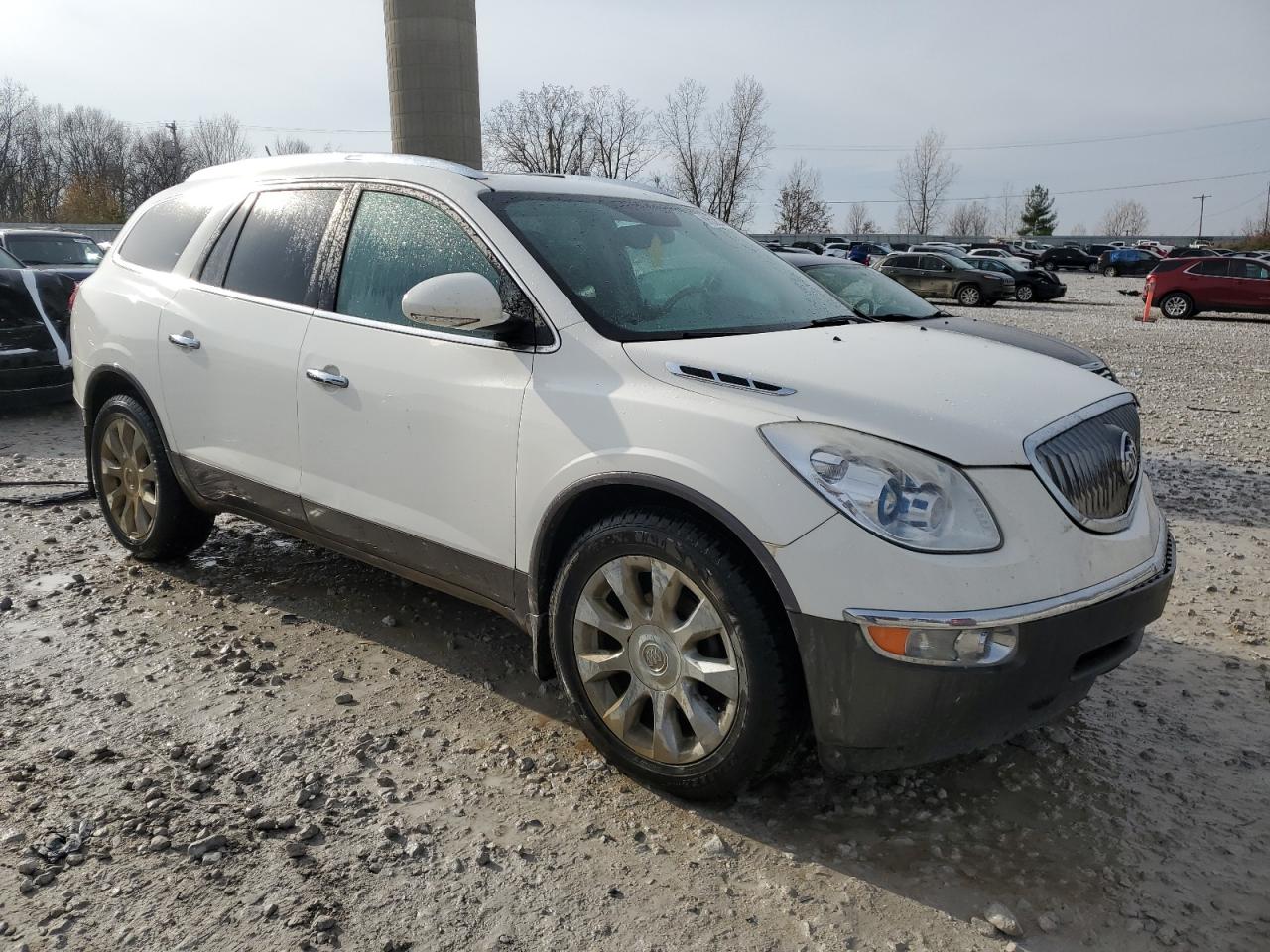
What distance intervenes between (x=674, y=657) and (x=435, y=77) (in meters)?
12.5

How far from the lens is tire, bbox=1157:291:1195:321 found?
24.0 m

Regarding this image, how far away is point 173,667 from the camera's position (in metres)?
3.81

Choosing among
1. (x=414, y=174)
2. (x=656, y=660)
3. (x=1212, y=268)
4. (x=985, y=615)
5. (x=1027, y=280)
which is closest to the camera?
(x=985, y=615)

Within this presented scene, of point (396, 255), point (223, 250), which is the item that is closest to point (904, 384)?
point (396, 255)

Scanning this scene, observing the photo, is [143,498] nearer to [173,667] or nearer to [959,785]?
[173,667]

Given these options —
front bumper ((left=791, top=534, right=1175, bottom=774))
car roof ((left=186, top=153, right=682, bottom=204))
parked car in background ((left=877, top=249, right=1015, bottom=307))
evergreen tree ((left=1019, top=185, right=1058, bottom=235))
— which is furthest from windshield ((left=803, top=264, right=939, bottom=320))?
evergreen tree ((left=1019, top=185, right=1058, bottom=235))

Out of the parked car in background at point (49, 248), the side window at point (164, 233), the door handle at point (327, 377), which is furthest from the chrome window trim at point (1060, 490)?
the parked car in background at point (49, 248)

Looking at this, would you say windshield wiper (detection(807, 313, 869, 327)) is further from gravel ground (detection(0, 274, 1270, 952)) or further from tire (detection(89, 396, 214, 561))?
tire (detection(89, 396, 214, 561))

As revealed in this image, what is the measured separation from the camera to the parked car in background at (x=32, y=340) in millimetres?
8484

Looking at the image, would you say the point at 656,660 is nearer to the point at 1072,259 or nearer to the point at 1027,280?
the point at 1027,280

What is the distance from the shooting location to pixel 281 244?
400 cm

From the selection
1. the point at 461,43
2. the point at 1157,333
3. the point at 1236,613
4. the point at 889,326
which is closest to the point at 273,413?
the point at 889,326

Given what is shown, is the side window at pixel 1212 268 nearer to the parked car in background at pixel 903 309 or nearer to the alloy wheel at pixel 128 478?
the parked car in background at pixel 903 309

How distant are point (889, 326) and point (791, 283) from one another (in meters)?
0.46
